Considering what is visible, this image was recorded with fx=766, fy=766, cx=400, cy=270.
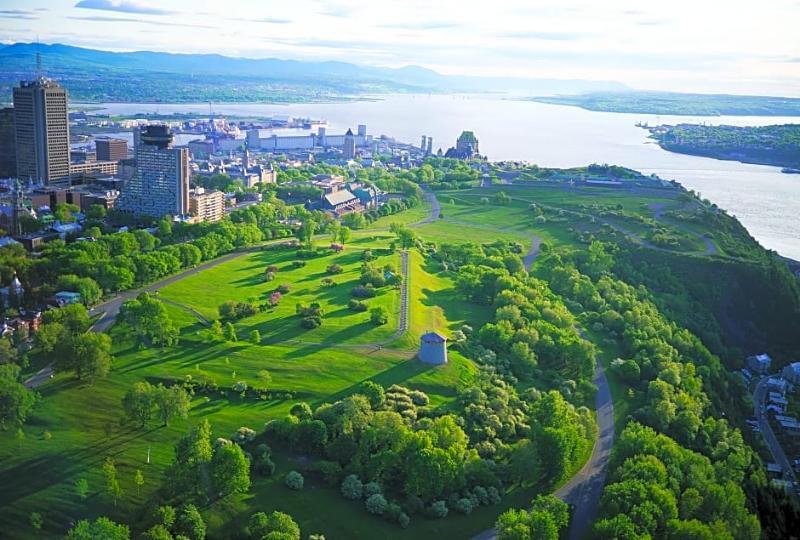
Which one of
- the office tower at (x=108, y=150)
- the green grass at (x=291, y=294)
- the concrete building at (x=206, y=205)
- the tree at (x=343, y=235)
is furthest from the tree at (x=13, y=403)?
the office tower at (x=108, y=150)

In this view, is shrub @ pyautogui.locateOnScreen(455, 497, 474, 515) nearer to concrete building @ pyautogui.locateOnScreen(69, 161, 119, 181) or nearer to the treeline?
the treeline

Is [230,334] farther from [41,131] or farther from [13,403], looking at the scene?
[41,131]

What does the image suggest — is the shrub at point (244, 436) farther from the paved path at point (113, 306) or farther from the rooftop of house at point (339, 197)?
the rooftop of house at point (339, 197)

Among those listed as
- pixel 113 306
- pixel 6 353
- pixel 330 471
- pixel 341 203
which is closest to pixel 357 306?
pixel 113 306

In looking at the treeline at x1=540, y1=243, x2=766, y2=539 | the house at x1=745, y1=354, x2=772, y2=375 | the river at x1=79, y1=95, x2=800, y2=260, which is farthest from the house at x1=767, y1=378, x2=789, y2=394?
the river at x1=79, y1=95, x2=800, y2=260

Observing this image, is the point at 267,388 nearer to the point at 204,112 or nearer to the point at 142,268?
the point at 142,268
